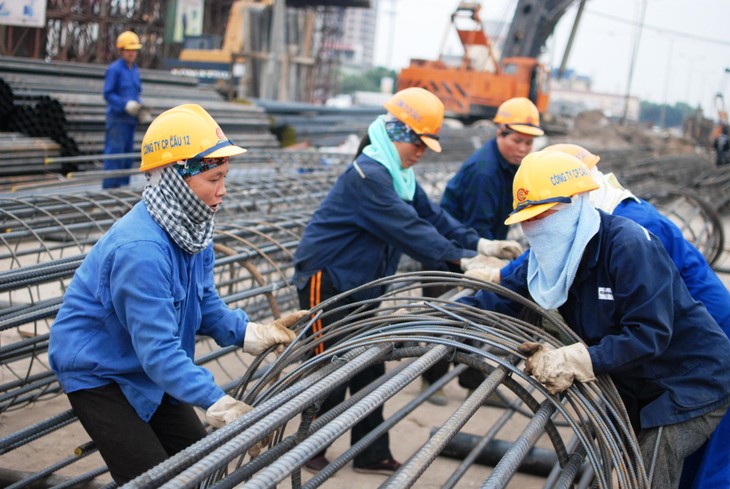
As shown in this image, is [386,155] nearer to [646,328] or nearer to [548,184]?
[548,184]

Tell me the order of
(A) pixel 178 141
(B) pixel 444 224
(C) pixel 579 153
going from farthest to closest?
(B) pixel 444 224 < (C) pixel 579 153 < (A) pixel 178 141

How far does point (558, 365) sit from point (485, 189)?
2578 mm

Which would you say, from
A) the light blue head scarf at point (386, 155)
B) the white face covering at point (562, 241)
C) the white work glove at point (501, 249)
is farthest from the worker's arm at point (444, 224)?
the white face covering at point (562, 241)

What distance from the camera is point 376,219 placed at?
4.04 metres

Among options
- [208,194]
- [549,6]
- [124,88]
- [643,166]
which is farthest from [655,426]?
[549,6]

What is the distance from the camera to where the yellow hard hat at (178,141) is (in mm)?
2553

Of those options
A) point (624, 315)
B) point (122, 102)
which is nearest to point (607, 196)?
point (624, 315)

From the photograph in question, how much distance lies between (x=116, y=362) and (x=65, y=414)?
2.58 ft

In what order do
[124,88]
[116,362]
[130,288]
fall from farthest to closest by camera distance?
[124,88] → [116,362] → [130,288]

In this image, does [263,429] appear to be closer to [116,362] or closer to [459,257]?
[116,362]

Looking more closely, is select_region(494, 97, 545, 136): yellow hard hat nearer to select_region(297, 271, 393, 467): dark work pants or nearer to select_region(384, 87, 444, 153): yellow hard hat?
select_region(384, 87, 444, 153): yellow hard hat

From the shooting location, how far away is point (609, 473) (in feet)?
8.67

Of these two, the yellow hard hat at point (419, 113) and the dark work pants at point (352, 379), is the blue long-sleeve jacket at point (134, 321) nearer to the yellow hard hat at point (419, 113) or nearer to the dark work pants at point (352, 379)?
the dark work pants at point (352, 379)

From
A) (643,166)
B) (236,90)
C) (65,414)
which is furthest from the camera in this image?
(236,90)
